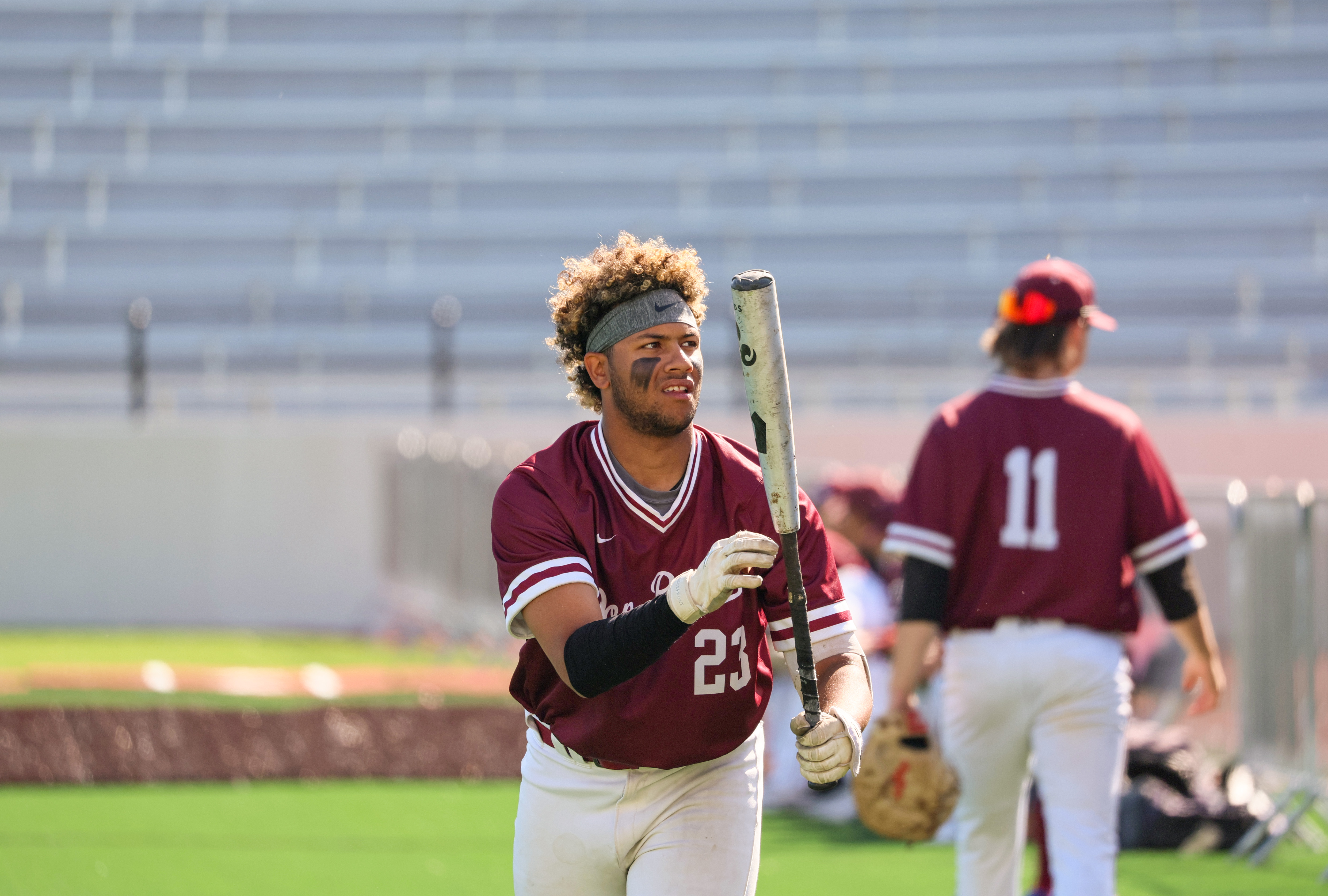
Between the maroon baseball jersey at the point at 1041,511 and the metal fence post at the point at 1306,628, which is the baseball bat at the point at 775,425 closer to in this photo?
the maroon baseball jersey at the point at 1041,511

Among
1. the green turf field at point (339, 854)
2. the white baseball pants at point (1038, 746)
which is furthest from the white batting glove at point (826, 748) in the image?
the green turf field at point (339, 854)

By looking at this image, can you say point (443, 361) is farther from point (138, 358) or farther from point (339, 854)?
point (339, 854)

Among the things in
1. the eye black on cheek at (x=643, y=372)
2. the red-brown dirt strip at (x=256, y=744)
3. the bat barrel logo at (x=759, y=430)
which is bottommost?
the red-brown dirt strip at (x=256, y=744)

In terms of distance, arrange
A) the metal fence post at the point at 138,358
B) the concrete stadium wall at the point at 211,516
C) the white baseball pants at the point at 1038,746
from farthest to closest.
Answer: the concrete stadium wall at the point at 211,516
the metal fence post at the point at 138,358
the white baseball pants at the point at 1038,746

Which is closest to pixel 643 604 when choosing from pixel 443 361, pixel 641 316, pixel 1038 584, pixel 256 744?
pixel 641 316

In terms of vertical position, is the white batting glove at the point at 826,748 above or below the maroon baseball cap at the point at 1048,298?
below

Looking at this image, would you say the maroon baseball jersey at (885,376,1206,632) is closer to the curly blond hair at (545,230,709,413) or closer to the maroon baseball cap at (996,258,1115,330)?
the maroon baseball cap at (996,258,1115,330)

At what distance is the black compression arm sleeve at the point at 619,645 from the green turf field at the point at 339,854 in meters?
3.27

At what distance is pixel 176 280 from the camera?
54.1 ft

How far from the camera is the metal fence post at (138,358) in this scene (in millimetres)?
12930

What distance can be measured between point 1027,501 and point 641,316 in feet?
5.47

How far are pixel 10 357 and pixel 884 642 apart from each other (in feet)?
38.6

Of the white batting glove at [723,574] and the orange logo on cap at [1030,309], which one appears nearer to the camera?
the white batting glove at [723,574]

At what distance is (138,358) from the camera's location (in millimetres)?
13109
